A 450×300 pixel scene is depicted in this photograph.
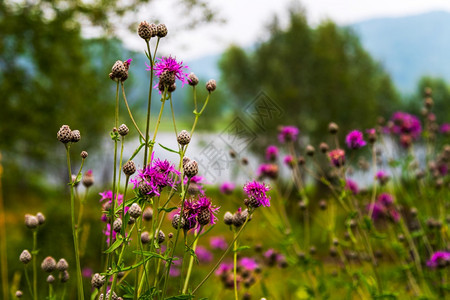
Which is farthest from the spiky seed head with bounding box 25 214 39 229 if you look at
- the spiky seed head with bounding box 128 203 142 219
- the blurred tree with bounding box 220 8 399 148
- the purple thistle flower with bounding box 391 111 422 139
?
the blurred tree with bounding box 220 8 399 148

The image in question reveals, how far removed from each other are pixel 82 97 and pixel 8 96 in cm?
216

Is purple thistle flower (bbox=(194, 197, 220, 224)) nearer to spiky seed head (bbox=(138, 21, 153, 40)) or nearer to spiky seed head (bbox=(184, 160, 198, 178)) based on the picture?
spiky seed head (bbox=(184, 160, 198, 178))

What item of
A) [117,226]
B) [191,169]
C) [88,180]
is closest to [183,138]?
[191,169]

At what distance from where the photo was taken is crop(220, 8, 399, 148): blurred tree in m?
19.4

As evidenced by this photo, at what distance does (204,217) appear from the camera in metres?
1.56

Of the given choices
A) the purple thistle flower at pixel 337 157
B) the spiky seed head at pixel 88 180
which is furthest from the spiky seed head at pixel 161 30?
the purple thistle flower at pixel 337 157

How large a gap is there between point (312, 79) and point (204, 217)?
1941 cm

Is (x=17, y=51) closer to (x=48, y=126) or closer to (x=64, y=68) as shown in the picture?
(x=64, y=68)

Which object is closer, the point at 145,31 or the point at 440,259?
the point at 145,31

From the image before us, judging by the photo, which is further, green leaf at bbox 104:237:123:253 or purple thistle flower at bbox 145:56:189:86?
purple thistle flower at bbox 145:56:189:86

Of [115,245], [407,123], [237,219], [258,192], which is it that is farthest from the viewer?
[407,123]

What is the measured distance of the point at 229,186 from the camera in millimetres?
4582

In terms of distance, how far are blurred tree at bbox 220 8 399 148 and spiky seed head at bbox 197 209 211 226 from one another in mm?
16333

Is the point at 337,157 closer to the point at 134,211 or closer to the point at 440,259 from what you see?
the point at 440,259
